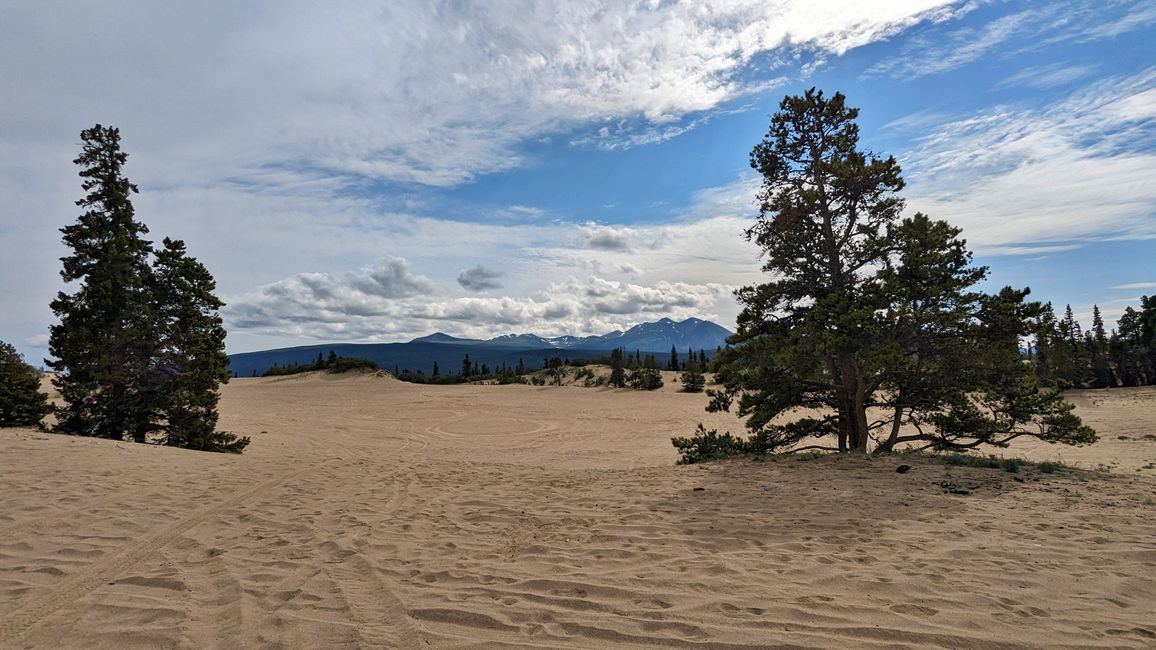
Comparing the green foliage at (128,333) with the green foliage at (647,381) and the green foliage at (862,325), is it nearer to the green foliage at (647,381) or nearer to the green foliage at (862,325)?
the green foliage at (862,325)

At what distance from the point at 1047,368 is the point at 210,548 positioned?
15.9 metres

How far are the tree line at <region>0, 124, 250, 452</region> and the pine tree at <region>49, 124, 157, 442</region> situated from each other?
21 millimetres

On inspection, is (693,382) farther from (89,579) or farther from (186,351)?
(89,579)

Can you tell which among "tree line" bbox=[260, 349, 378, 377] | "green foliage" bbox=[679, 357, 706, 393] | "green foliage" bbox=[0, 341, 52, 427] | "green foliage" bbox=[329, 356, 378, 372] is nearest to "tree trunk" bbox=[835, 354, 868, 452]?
"green foliage" bbox=[0, 341, 52, 427]

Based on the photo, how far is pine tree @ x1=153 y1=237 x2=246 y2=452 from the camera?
14.2 meters

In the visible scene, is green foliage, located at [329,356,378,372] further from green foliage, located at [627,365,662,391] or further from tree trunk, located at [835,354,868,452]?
tree trunk, located at [835,354,868,452]

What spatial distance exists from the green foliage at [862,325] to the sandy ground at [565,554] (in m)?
1.66

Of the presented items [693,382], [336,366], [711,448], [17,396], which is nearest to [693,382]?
[693,382]

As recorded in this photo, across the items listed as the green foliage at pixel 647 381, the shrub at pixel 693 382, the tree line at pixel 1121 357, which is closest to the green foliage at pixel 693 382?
the shrub at pixel 693 382

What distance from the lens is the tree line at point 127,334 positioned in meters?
13.2

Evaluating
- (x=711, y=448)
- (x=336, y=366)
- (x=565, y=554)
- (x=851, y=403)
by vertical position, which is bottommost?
(x=565, y=554)

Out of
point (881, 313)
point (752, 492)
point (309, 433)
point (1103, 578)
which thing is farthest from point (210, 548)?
point (309, 433)

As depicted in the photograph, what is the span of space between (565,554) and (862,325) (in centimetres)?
797

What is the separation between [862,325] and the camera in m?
10.6
